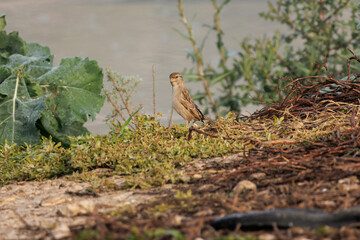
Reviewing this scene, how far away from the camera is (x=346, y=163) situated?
309cm

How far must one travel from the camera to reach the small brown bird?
4992 millimetres

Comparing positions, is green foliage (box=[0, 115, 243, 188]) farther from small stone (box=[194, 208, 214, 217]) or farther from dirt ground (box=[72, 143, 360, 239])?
small stone (box=[194, 208, 214, 217])

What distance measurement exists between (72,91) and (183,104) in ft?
4.63

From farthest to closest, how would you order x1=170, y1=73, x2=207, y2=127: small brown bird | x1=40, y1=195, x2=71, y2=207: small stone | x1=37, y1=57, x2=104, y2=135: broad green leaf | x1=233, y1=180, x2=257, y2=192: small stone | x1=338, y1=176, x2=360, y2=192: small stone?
x1=37, y1=57, x2=104, y2=135: broad green leaf < x1=170, y1=73, x2=207, y2=127: small brown bird < x1=40, y1=195, x2=71, y2=207: small stone < x1=233, y1=180, x2=257, y2=192: small stone < x1=338, y1=176, x2=360, y2=192: small stone

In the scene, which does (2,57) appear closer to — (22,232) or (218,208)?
(22,232)

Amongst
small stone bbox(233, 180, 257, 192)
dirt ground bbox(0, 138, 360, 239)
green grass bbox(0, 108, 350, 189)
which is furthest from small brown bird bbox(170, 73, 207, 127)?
small stone bbox(233, 180, 257, 192)

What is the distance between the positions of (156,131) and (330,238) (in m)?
2.40

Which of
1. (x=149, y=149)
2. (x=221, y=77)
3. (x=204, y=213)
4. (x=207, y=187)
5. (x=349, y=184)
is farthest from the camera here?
(x=221, y=77)

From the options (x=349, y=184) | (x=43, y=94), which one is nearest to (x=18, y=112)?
(x=43, y=94)

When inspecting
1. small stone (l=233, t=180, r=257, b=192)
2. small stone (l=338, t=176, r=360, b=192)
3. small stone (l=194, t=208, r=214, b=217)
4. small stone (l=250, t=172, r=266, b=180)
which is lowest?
small stone (l=194, t=208, r=214, b=217)

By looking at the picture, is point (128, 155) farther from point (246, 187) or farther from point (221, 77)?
point (221, 77)

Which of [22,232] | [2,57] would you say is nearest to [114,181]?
[22,232]

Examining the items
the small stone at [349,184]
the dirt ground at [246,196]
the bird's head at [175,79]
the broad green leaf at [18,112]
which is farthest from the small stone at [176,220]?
the broad green leaf at [18,112]

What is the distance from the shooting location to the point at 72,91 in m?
5.66
